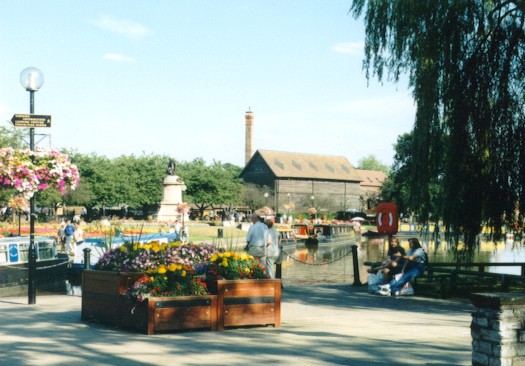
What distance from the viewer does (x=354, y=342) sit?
8445 millimetres

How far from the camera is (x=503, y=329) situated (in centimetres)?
579

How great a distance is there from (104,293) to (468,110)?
809 centimetres

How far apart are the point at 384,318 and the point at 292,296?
3520 mm

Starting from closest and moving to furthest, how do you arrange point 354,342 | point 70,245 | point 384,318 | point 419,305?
1. point 354,342
2. point 384,318
3. point 419,305
4. point 70,245

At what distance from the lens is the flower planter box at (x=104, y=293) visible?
9.45 m

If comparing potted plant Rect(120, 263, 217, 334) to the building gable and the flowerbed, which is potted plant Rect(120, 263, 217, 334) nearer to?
the flowerbed

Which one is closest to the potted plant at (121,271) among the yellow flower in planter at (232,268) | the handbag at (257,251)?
the yellow flower in planter at (232,268)

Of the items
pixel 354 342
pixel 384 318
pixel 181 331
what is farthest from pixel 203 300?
pixel 384 318

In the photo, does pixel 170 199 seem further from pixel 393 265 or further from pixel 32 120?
pixel 32 120

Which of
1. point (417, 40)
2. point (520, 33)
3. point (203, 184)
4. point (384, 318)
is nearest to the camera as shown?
point (384, 318)

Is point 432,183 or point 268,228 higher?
point 432,183

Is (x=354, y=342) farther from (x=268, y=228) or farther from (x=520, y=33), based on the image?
(x=520, y=33)

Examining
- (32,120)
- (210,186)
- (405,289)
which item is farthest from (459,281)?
(210,186)

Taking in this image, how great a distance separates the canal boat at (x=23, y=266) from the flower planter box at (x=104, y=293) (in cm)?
860
